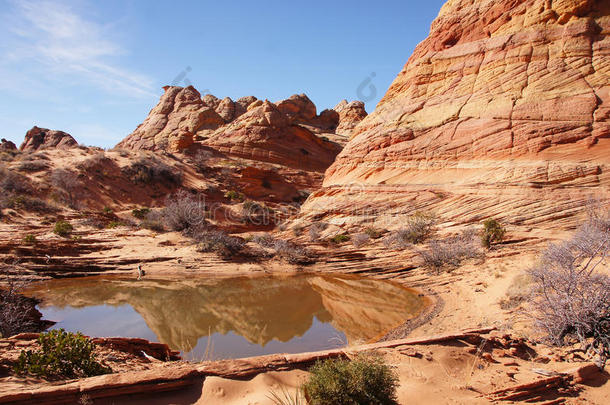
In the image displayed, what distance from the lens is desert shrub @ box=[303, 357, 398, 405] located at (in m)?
3.39

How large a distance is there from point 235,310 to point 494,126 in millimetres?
14229

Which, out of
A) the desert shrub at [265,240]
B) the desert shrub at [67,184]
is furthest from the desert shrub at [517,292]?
the desert shrub at [67,184]

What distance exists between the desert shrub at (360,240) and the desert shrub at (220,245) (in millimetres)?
5379

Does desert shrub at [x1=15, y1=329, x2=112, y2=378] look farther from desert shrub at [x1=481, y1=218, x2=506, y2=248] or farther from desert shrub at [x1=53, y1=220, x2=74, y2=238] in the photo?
desert shrub at [x1=53, y1=220, x2=74, y2=238]

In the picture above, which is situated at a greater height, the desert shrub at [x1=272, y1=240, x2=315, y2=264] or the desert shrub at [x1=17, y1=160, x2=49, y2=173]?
the desert shrub at [x1=17, y1=160, x2=49, y2=173]

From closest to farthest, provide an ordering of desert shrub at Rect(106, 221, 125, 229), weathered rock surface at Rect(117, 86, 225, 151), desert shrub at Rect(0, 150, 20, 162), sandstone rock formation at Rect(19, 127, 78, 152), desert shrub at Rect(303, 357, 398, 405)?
desert shrub at Rect(303, 357, 398, 405) < desert shrub at Rect(106, 221, 125, 229) < desert shrub at Rect(0, 150, 20, 162) < weathered rock surface at Rect(117, 86, 225, 151) < sandstone rock formation at Rect(19, 127, 78, 152)

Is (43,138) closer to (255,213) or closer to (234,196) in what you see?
(234,196)

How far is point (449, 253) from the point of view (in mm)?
12109

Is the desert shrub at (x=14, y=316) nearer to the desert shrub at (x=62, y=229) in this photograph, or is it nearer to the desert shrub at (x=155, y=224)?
the desert shrub at (x=62, y=229)

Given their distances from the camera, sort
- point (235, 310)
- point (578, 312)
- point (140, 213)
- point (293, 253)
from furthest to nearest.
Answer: point (140, 213), point (293, 253), point (235, 310), point (578, 312)

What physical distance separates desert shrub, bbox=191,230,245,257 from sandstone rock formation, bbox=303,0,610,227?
505cm

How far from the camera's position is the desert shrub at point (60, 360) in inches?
147

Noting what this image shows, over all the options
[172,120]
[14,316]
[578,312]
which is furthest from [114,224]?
[172,120]

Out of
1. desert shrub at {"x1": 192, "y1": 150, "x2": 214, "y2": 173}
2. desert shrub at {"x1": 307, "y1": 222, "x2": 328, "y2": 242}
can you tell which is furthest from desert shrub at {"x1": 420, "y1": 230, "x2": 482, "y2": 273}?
desert shrub at {"x1": 192, "y1": 150, "x2": 214, "y2": 173}
